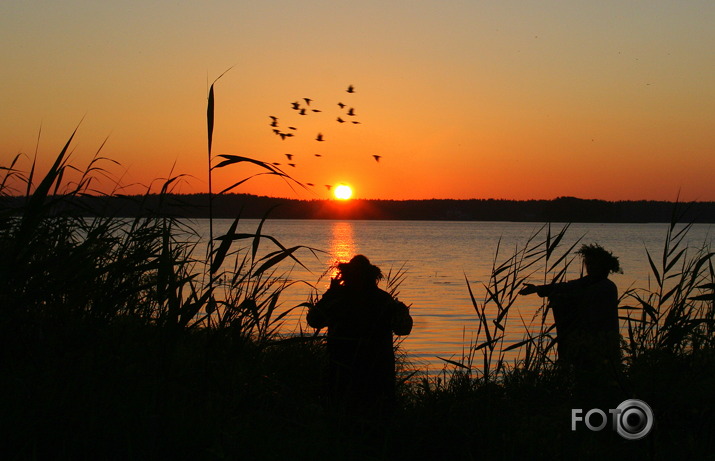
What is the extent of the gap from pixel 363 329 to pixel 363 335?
5 cm

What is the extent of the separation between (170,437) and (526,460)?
6.76 feet

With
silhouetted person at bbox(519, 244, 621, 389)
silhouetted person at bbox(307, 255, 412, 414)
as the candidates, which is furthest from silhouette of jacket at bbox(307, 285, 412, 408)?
silhouetted person at bbox(519, 244, 621, 389)

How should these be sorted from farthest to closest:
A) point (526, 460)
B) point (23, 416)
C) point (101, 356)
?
point (101, 356)
point (526, 460)
point (23, 416)

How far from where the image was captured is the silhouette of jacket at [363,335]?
215 inches

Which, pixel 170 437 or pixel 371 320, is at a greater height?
pixel 371 320

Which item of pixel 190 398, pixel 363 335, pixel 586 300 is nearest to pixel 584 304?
pixel 586 300

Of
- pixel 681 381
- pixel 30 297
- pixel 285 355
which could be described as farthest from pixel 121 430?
pixel 285 355

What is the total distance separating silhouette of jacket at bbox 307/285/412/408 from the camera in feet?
17.9

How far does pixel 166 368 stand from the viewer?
4.07 metres

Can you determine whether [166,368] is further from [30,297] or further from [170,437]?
[30,297]

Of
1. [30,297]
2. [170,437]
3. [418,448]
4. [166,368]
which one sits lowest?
[418,448]

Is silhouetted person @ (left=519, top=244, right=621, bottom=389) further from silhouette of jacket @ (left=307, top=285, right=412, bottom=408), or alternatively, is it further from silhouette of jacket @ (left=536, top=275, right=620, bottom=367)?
silhouette of jacket @ (left=307, top=285, right=412, bottom=408)

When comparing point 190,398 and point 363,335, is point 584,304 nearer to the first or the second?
point 363,335

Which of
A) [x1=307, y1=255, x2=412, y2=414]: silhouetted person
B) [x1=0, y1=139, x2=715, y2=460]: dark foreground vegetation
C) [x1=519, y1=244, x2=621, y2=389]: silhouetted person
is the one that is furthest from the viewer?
[x1=519, y1=244, x2=621, y2=389]: silhouetted person
